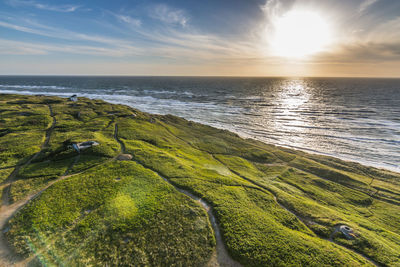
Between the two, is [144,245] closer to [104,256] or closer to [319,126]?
[104,256]

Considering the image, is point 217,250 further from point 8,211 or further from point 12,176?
point 12,176

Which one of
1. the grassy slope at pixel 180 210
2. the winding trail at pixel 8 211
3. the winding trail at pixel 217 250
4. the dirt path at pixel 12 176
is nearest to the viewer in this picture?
the winding trail at pixel 8 211

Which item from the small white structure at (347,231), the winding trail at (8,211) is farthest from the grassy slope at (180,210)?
the winding trail at (8,211)

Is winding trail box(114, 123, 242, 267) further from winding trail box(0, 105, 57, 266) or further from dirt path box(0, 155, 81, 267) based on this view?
winding trail box(0, 105, 57, 266)

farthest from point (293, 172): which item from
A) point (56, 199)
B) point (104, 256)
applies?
point (56, 199)

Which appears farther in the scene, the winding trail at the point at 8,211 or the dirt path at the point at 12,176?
the dirt path at the point at 12,176

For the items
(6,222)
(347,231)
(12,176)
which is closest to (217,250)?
(347,231)

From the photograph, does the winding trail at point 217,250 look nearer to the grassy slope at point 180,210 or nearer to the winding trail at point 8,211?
the grassy slope at point 180,210
